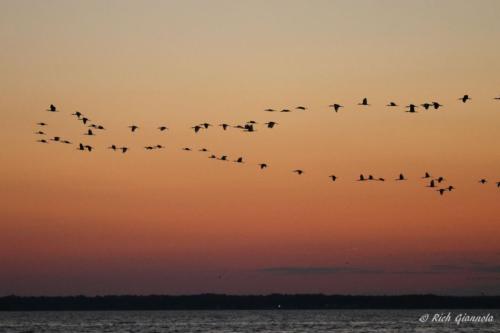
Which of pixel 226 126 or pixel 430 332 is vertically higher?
pixel 226 126

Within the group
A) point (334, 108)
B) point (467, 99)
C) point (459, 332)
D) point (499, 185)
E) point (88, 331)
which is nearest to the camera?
point (467, 99)

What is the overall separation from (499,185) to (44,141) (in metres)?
32.2

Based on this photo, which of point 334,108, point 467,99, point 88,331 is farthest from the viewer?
point 88,331

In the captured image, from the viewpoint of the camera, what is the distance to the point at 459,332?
141 metres

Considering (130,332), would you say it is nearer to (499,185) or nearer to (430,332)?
(430,332)

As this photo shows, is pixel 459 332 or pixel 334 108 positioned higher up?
pixel 334 108

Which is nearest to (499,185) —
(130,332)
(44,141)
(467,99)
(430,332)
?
(467,99)

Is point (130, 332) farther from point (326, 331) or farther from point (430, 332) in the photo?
point (430, 332)

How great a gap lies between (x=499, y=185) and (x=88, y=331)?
9838 cm

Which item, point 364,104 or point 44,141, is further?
point 44,141

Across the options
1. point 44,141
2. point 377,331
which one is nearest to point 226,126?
point 44,141

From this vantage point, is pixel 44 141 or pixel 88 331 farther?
pixel 88 331

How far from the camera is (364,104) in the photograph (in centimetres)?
6200

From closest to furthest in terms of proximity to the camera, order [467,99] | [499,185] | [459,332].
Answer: [467,99]
[499,185]
[459,332]
